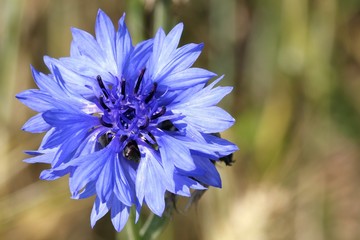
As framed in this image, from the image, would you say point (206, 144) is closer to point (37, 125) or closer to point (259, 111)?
point (37, 125)

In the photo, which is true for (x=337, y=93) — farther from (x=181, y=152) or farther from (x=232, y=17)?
(x=181, y=152)

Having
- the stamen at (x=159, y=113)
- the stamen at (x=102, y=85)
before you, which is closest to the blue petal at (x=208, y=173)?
the stamen at (x=159, y=113)

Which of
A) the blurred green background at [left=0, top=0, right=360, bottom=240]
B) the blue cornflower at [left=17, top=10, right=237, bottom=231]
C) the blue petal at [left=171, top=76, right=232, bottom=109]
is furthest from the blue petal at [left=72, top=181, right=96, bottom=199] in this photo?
the blurred green background at [left=0, top=0, right=360, bottom=240]

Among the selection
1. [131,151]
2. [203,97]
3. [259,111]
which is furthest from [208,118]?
[259,111]

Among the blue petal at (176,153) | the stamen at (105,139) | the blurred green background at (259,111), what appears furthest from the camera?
the blurred green background at (259,111)

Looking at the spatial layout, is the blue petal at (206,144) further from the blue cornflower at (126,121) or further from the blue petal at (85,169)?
the blue petal at (85,169)

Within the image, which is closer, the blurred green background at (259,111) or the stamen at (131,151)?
the stamen at (131,151)
